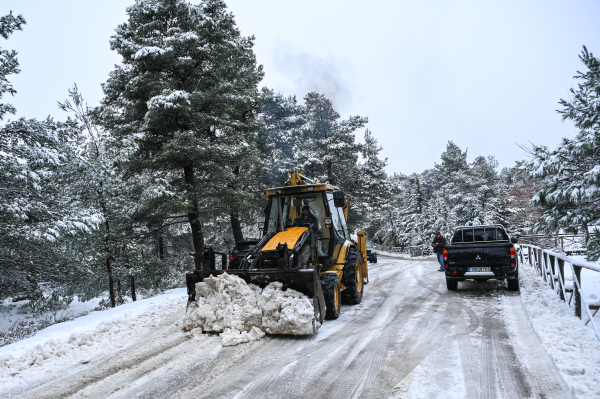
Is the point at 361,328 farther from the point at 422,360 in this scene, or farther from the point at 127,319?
the point at 127,319

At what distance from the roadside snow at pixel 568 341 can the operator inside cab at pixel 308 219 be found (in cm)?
432

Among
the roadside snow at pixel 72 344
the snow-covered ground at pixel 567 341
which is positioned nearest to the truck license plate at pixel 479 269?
A: the snow-covered ground at pixel 567 341

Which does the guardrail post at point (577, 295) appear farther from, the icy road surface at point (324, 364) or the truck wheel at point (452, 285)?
the truck wheel at point (452, 285)

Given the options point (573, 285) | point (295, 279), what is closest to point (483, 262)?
point (573, 285)

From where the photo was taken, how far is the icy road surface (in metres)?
3.99

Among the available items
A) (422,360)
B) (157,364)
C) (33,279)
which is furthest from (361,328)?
(33,279)

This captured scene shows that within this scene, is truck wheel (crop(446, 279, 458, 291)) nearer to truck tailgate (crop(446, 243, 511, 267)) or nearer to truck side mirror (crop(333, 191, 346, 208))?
truck tailgate (crop(446, 243, 511, 267))

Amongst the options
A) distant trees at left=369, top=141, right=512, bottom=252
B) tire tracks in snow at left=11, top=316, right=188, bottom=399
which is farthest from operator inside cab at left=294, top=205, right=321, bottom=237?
distant trees at left=369, top=141, right=512, bottom=252

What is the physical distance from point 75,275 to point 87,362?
627cm

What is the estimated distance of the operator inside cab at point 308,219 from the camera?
840 centimetres

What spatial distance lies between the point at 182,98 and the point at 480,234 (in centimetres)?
1024

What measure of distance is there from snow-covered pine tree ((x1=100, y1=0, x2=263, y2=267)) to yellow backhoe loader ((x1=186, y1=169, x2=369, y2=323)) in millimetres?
5002

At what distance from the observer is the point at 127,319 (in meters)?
7.38

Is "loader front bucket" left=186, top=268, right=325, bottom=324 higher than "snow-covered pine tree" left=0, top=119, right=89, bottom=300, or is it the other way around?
"snow-covered pine tree" left=0, top=119, right=89, bottom=300
